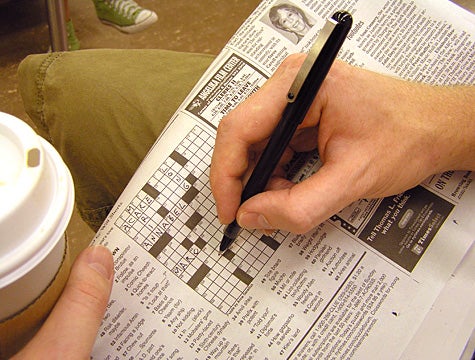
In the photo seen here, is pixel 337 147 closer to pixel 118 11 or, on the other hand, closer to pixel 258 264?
pixel 258 264

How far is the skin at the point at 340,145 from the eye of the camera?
473mm

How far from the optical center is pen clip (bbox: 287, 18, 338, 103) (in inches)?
16.0

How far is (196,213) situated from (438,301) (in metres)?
0.27

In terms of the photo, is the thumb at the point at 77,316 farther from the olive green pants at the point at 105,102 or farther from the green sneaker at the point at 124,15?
the green sneaker at the point at 124,15

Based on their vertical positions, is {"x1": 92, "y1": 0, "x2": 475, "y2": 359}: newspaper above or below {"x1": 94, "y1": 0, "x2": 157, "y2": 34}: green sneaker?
above

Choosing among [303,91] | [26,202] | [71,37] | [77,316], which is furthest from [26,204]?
[71,37]

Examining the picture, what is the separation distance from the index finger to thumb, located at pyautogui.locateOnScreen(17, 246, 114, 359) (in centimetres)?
14

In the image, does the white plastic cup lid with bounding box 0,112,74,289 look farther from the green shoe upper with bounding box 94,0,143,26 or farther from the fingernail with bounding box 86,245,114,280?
the green shoe upper with bounding box 94,0,143,26

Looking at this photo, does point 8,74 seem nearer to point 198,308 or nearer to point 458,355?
point 198,308

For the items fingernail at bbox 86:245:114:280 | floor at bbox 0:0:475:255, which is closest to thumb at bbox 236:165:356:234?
fingernail at bbox 86:245:114:280

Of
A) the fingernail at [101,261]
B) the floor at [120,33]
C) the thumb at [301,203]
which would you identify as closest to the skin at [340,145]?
the thumb at [301,203]

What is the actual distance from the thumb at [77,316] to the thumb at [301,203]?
151 mm

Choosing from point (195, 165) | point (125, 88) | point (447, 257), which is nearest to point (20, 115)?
point (125, 88)

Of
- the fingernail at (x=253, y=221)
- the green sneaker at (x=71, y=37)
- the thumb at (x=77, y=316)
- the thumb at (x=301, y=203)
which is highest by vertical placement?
the thumb at (x=301, y=203)
